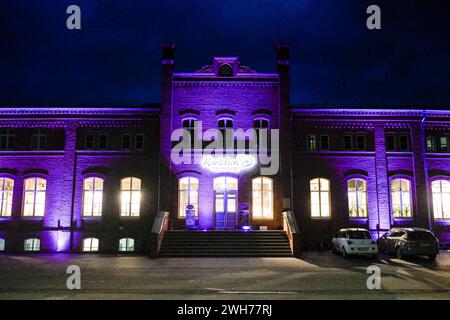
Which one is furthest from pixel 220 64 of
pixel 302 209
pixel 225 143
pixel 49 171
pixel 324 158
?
pixel 49 171

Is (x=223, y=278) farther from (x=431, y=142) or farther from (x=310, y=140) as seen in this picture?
(x=431, y=142)

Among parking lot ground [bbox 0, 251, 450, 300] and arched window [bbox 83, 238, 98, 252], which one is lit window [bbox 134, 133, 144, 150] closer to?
arched window [bbox 83, 238, 98, 252]

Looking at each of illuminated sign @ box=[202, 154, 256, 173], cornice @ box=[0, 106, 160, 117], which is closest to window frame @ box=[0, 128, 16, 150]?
cornice @ box=[0, 106, 160, 117]

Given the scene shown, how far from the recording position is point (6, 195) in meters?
25.3

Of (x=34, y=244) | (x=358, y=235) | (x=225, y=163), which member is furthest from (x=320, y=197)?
(x=34, y=244)

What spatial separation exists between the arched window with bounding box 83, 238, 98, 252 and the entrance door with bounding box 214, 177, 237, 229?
7339 mm

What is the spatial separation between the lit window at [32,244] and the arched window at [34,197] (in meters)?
1.49

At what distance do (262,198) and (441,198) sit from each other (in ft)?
36.9

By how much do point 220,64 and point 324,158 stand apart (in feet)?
29.0

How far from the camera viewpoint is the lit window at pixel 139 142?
25.8 metres

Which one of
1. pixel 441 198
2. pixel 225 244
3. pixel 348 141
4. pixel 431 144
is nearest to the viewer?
pixel 225 244

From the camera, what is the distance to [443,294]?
1217 cm

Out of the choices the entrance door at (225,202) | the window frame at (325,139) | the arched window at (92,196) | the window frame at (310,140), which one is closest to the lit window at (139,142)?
the arched window at (92,196)

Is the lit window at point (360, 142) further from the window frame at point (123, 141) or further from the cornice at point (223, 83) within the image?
the window frame at point (123, 141)
